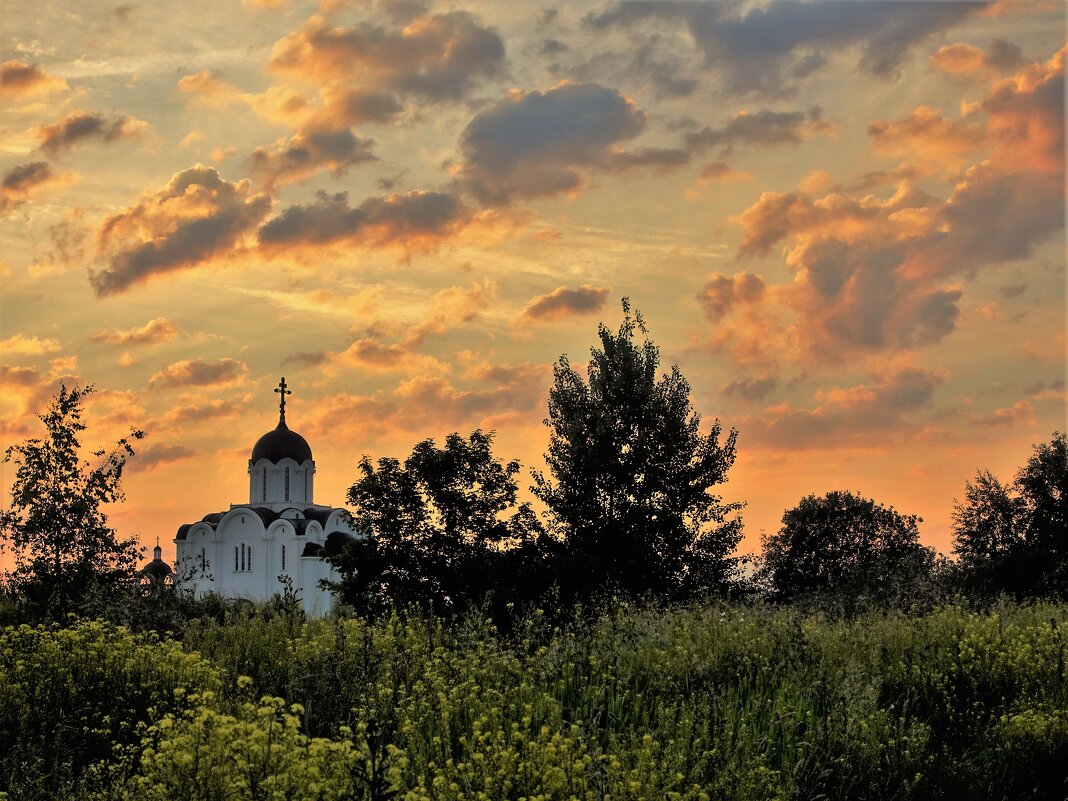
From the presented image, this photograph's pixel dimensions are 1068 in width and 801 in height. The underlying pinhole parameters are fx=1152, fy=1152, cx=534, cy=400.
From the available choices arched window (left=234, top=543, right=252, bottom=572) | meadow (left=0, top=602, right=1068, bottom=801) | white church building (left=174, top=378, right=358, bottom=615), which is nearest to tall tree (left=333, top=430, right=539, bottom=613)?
meadow (left=0, top=602, right=1068, bottom=801)

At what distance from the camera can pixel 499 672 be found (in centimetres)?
1097

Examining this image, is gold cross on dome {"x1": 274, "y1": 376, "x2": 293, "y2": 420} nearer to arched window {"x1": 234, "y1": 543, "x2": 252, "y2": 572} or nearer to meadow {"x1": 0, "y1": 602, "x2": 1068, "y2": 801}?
arched window {"x1": 234, "y1": 543, "x2": 252, "y2": 572}

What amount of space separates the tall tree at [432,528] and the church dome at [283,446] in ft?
155

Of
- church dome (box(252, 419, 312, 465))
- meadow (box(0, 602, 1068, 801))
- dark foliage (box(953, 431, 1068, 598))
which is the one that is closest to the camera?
meadow (box(0, 602, 1068, 801))

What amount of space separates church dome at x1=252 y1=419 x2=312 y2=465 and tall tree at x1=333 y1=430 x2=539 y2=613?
4725 cm

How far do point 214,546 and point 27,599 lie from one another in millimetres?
56494

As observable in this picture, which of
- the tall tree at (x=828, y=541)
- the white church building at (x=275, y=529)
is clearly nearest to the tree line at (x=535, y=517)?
the tall tree at (x=828, y=541)

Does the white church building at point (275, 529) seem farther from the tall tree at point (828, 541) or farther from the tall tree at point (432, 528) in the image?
the tall tree at point (432, 528)

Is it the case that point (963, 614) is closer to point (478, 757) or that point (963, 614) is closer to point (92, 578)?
point (478, 757)

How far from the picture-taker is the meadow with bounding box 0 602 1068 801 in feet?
24.9

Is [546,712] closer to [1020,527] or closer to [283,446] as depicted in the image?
[1020,527]

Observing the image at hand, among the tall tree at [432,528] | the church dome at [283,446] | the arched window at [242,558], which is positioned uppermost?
the church dome at [283,446]

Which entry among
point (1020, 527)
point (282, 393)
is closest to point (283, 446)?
point (282, 393)

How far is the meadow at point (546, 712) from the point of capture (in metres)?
7.60
